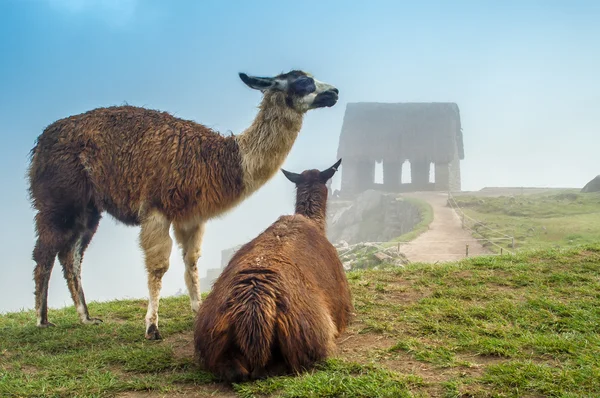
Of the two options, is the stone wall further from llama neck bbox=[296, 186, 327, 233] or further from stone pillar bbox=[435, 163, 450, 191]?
llama neck bbox=[296, 186, 327, 233]

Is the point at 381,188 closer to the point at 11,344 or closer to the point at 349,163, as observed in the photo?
the point at 349,163

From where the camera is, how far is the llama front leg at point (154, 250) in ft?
18.0

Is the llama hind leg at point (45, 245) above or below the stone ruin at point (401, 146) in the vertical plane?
below

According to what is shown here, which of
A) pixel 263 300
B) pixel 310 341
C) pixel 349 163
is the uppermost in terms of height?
pixel 349 163

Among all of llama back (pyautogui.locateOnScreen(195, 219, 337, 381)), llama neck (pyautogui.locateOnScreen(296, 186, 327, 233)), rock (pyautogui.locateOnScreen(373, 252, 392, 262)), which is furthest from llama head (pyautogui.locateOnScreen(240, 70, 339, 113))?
rock (pyautogui.locateOnScreen(373, 252, 392, 262))

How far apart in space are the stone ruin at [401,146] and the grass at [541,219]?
1773cm

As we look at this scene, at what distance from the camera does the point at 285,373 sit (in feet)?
12.1

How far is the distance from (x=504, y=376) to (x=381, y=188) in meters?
52.0

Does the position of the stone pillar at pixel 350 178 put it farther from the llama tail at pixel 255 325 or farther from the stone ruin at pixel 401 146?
the llama tail at pixel 255 325

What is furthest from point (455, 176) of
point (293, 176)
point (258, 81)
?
point (258, 81)

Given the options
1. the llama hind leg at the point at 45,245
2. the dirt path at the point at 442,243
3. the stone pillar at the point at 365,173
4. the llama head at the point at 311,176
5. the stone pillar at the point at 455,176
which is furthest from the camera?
the stone pillar at the point at 365,173

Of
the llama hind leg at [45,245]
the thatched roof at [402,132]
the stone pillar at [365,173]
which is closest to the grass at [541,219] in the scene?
the llama hind leg at [45,245]

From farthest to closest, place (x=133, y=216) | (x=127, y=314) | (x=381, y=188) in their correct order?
(x=381, y=188)
(x=127, y=314)
(x=133, y=216)

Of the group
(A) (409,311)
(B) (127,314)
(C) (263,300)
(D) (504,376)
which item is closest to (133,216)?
(B) (127,314)
